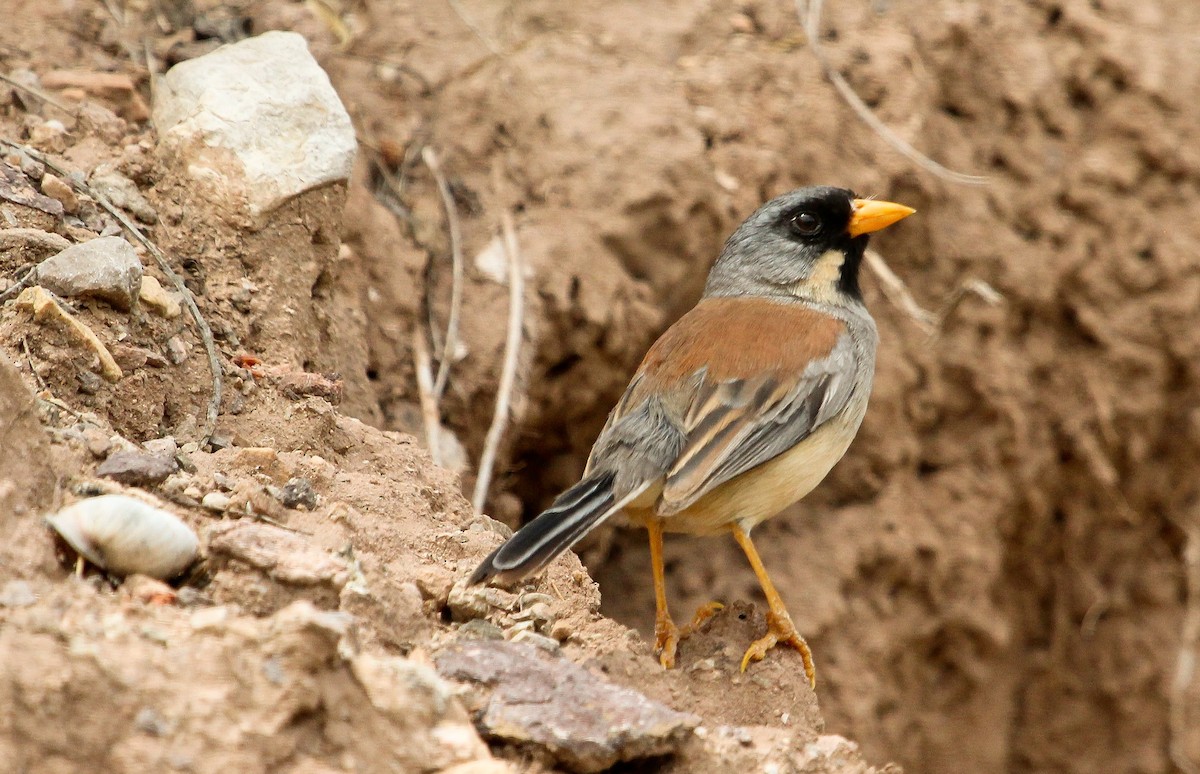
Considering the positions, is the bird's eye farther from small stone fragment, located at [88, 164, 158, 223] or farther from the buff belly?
small stone fragment, located at [88, 164, 158, 223]

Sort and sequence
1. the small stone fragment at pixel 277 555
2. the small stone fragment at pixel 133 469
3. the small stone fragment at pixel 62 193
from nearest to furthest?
the small stone fragment at pixel 277 555
the small stone fragment at pixel 133 469
the small stone fragment at pixel 62 193

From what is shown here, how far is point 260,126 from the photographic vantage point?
449 cm

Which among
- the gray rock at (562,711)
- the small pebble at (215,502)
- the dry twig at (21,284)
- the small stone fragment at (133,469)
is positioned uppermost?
the dry twig at (21,284)

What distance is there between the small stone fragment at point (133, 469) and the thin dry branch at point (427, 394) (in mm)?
2175

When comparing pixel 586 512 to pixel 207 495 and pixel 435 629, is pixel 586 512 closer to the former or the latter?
pixel 435 629

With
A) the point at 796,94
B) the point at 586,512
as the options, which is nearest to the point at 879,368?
the point at 796,94

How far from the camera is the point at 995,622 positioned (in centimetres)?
752

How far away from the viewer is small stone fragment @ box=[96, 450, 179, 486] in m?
3.06

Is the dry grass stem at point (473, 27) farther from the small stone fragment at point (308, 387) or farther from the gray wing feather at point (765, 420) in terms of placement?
the gray wing feather at point (765, 420)

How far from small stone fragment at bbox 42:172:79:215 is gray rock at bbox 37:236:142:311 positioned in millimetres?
336

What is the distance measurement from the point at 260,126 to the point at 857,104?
328 cm

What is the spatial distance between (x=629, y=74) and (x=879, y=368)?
206 cm

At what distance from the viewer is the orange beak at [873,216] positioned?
201 inches

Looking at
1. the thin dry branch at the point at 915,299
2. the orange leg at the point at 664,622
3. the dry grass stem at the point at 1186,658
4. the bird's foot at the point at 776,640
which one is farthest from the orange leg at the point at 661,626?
the dry grass stem at the point at 1186,658
